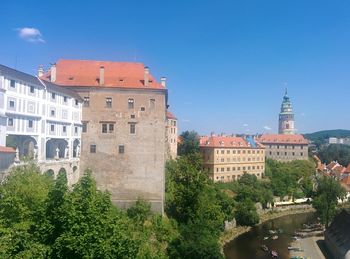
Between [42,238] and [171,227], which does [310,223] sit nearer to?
[171,227]

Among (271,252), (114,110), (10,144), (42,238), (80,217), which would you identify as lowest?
(271,252)

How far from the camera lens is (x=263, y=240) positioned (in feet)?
130

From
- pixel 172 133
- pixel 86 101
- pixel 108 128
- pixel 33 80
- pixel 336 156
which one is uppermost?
pixel 33 80

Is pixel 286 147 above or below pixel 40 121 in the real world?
below

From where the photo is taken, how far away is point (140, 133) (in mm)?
31750

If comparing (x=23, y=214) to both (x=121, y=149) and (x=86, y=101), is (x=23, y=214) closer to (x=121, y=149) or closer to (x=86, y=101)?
(x=121, y=149)

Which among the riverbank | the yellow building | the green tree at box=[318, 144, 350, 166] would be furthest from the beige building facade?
the riverbank

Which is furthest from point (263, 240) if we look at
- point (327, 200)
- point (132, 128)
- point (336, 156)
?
point (336, 156)

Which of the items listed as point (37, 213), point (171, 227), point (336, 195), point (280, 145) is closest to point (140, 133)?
point (171, 227)

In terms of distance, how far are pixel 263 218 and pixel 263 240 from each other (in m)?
10.1

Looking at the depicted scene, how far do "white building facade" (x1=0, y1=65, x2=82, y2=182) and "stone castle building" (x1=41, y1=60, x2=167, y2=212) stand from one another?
122 centimetres

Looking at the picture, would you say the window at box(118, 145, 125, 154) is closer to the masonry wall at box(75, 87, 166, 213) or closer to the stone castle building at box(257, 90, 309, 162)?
the masonry wall at box(75, 87, 166, 213)

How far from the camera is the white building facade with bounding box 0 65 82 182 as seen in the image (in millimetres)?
25656

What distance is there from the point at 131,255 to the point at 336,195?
35.7 m
